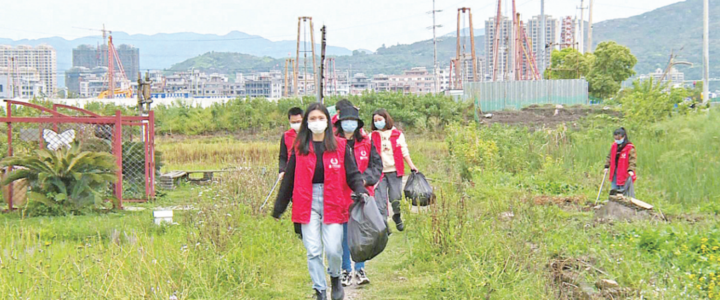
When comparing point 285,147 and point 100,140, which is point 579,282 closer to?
point 285,147

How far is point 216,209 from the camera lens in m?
9.61

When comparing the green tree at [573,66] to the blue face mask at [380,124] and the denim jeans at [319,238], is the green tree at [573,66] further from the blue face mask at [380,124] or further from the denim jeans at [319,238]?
the denim jeans at [319,238]

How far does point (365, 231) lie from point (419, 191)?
12.0 ft

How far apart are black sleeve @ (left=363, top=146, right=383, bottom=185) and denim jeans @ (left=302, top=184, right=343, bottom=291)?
2.99ft

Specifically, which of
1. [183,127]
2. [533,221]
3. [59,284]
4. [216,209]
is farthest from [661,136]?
[183,127]

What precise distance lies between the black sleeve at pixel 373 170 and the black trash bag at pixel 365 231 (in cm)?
89

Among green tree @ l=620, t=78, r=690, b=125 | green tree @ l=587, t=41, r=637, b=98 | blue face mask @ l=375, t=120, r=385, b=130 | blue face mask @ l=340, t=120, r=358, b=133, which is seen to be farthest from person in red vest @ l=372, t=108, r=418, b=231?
green tree @ l=587, t=41, r=637, b=98

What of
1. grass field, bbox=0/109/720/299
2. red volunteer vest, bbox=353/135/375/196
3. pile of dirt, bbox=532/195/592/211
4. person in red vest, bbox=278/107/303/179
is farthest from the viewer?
pile of dirt, bbox=532/195/592/211

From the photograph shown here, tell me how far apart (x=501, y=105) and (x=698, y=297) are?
3908 centimetres

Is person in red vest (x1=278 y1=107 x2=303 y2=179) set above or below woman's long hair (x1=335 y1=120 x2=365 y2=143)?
below

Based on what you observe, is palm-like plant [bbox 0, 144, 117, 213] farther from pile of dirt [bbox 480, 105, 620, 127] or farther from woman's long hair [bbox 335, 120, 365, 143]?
pile of dirt [bbox 480, 105, 620, 127]

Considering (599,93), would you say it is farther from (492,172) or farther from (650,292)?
(650,292)

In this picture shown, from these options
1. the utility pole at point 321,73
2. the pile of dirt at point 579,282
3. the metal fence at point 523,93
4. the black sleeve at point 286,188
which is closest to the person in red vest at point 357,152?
the black sleeve at point 286,188

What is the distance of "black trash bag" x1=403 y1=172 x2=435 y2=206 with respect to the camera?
10469 mm
